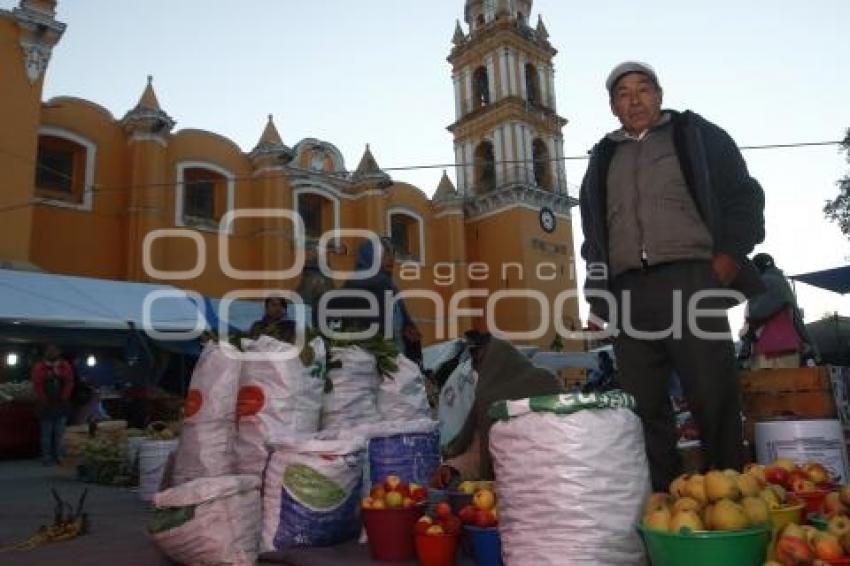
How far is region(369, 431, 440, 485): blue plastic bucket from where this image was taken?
3279mm

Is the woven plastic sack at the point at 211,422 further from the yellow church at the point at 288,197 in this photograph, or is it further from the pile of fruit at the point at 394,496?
the yellow church at the point at 288,197

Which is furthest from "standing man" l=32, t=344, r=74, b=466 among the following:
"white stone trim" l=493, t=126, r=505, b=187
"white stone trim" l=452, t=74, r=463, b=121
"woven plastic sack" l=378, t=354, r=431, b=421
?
"white stone trim" l=452, t=74, r=463, b=121

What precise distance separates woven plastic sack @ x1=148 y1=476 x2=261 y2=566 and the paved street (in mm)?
245

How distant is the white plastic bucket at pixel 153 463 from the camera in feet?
17.3

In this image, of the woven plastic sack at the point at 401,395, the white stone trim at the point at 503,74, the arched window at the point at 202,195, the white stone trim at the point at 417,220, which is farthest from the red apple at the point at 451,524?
the white stone trim at the point at 503,74

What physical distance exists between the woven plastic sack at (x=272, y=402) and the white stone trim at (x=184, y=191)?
13.6m

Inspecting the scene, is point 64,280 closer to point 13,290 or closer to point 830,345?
point 13,290

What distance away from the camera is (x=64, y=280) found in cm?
1117

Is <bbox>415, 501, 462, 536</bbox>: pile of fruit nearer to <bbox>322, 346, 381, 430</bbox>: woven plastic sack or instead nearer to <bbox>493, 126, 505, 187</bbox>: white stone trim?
<bbox>322, 346, 381, 430</bbox>: woven plastic sack

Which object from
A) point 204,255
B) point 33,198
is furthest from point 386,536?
point 204,255

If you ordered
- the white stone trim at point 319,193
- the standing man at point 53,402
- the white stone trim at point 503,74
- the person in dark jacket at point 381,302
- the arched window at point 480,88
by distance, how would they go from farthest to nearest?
1. the arched window at point 480,88
2. the white stone trim at point 503,74
3. the white stone trim at point 319,193
4. the standing man at point 53,402
5. the person in dark jacket at point 381,302

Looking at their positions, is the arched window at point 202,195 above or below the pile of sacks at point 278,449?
above

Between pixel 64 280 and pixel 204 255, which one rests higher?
pixel 204 255

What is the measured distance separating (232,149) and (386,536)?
670 inches
